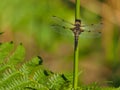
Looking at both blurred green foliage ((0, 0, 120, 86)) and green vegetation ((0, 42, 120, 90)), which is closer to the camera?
green vegetation ((0, 42, 120, 90))

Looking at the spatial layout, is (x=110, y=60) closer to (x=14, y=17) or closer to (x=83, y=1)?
(x=83, y=1)

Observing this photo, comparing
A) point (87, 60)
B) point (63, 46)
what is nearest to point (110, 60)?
point (87, 60)

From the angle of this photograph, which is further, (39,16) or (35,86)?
(39,16)

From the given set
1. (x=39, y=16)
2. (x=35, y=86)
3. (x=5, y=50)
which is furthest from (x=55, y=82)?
(x=39, y=16)

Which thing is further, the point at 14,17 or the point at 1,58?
the point at 14,17

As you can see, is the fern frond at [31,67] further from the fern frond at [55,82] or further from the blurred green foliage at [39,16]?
the blurred green foliage at [39,16]

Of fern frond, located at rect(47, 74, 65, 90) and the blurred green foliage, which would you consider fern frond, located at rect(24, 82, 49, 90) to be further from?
the blurred green foliage

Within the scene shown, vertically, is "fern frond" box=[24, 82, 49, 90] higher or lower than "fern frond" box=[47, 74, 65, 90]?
lower

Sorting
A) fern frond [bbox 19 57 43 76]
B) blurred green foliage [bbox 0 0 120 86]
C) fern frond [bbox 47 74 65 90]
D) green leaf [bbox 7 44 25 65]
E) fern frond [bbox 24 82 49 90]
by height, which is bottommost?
fern frond [bbox 24 82 49 90]

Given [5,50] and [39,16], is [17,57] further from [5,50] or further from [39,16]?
[39,16]

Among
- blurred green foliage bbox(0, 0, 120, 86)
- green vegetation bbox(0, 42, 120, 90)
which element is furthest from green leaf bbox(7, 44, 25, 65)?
blurred green foliage bbox(0, 0, 120, 86)

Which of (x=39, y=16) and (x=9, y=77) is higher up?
(x=39, y=16)
